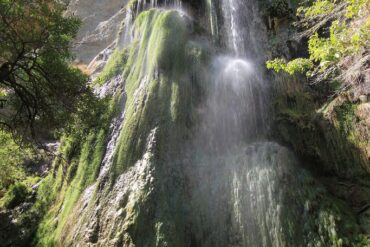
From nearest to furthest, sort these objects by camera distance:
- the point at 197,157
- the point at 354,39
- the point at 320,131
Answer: the point at 354,39 < the point at 197,157 < the point at 320,131

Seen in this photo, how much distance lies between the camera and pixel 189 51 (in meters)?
11.2

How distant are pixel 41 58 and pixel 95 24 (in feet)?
91.1

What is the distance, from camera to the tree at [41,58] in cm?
766

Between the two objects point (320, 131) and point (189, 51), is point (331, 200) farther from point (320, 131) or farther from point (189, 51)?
point (189, 51)

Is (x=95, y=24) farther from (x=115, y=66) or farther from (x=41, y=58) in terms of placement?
(x=41, y=58)

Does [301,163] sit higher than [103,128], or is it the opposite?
[103,128]

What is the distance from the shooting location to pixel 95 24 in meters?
34.8

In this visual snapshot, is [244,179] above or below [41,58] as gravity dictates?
below

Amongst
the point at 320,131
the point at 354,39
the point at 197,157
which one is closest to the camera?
the point at 354,39

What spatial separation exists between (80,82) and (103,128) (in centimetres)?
196

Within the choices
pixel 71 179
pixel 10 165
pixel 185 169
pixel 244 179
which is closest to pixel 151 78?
pixel 185 169

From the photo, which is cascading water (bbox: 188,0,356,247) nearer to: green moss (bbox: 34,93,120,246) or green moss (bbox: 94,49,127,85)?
green moss (bbox: 34,93,120,246)

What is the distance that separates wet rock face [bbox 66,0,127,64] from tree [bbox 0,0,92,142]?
63.6 feet

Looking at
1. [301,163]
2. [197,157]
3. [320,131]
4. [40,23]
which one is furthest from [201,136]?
[40,23]
